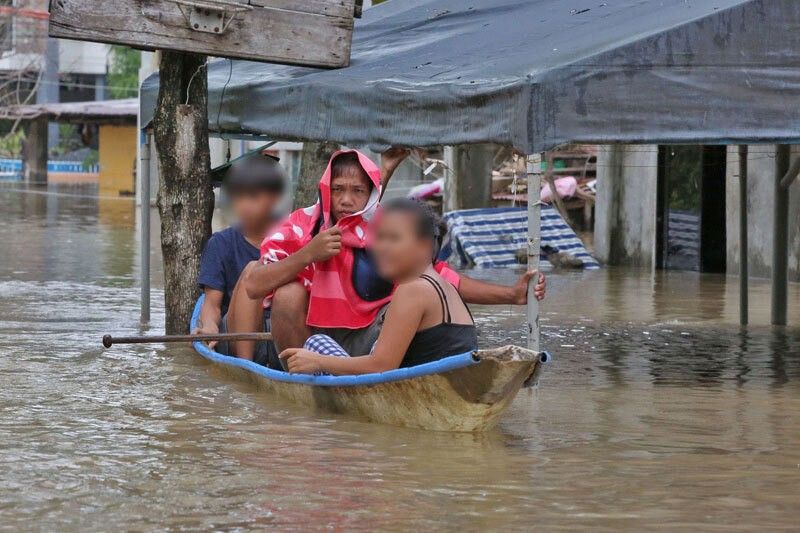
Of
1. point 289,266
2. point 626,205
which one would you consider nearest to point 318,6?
point 289,266

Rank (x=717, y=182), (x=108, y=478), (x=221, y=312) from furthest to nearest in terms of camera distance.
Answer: (x=717, y=182) < (x=221, y=312) < (x=108, y=478)

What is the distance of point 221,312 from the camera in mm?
8812

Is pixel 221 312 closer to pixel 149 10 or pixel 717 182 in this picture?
pixel 149 10

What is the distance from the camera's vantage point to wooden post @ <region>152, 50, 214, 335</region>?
10117 mm

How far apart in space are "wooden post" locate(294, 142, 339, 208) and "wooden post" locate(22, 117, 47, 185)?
34456 millimetres

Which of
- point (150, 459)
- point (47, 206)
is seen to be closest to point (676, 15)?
point (150, 459)

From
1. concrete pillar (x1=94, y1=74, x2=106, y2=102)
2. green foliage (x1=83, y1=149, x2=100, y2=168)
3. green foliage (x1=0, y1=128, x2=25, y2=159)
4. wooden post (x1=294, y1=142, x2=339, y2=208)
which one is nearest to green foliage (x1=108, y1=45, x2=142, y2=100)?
green foliage (x1=83, y1=149, x2=100, y2=168)

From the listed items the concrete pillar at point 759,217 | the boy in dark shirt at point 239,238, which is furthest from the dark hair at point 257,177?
the concrete pillar at point 759,217

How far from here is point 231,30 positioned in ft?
30.5

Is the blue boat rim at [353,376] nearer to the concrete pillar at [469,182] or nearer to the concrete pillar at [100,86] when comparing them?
the concrete pillar at [469,182]

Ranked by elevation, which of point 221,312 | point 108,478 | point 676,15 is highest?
point 676,15

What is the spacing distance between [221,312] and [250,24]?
76.4 inches

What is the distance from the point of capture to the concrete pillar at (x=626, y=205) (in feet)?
60.4

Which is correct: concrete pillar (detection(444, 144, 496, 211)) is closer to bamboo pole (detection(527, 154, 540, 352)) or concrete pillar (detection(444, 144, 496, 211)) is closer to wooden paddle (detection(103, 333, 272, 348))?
wooden paddle (detection(103, 333, 272, 348))
